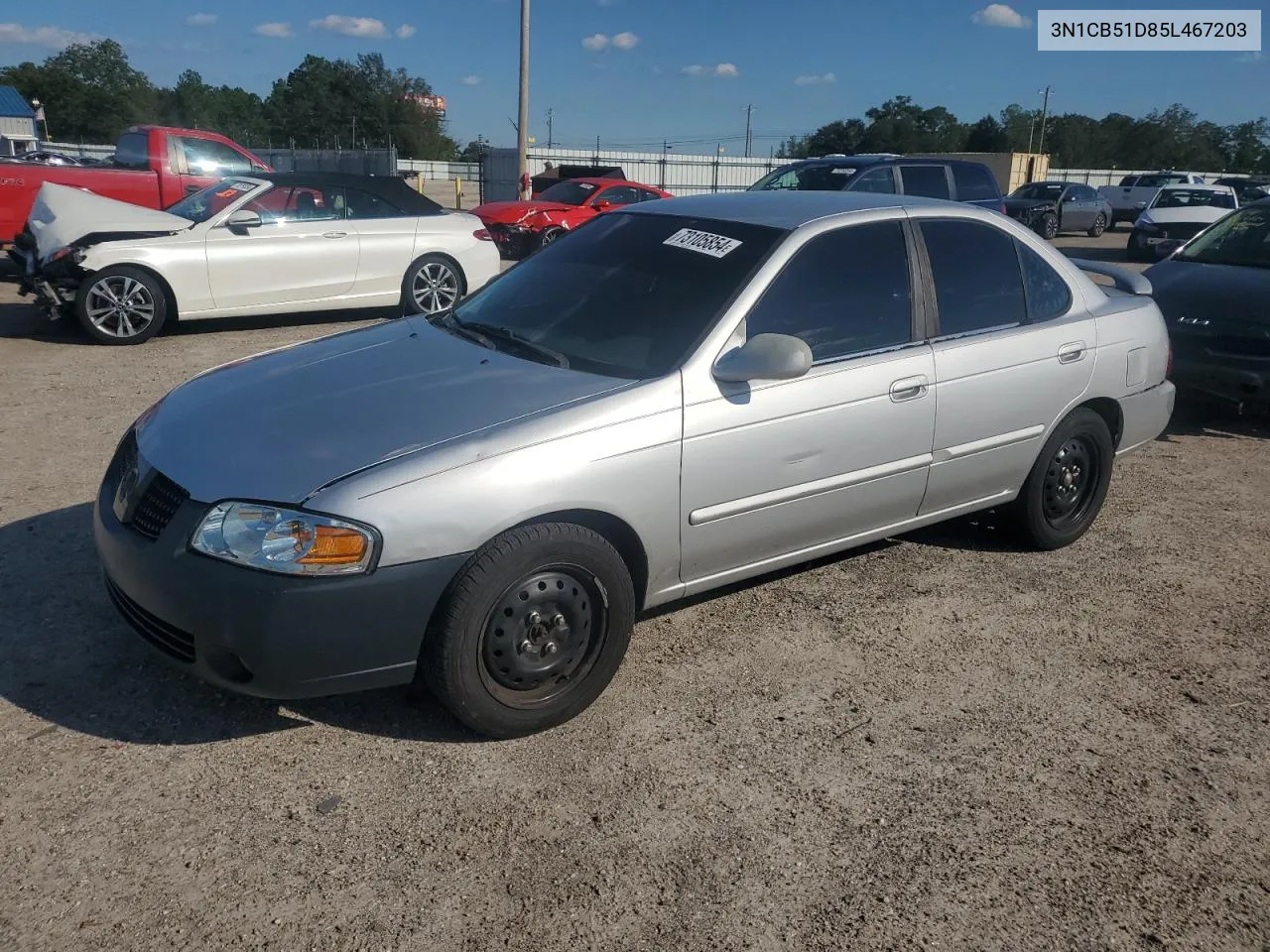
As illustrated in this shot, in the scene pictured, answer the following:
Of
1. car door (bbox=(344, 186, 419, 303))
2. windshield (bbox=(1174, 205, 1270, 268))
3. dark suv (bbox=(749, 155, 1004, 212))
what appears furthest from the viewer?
dark suv (bbox=(749, 155, 1004, 212))

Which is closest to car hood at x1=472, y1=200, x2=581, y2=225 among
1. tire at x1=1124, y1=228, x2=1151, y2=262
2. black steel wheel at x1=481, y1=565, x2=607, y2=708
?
tire at x1=1124, y1=228, x2=1151, y2=262

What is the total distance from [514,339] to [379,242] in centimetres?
656

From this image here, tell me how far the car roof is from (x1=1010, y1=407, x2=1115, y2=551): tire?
3.83ft

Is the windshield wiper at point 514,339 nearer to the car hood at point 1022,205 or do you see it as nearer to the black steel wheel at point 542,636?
the black steel wheel at point 542,636

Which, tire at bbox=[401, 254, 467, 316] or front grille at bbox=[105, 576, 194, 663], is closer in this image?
front grille at bbox=[105, 576, 194, 663]

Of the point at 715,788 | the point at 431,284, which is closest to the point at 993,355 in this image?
the point at 715,788

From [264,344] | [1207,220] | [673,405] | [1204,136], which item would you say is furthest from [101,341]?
[1204,136]

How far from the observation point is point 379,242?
31.9ft

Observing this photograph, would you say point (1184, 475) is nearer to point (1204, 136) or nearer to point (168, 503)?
point (168, 503)

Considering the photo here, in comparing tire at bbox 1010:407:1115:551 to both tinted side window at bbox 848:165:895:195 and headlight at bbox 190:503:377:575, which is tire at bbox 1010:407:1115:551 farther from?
tinted side window at bbox 848:165:895:195

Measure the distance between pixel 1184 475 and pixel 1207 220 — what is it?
16.9 m

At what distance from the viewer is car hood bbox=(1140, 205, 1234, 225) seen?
20219mm

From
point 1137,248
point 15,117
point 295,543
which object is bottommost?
point 1137,248

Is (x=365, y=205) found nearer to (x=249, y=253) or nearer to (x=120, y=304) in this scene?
(x=249, y=253)
